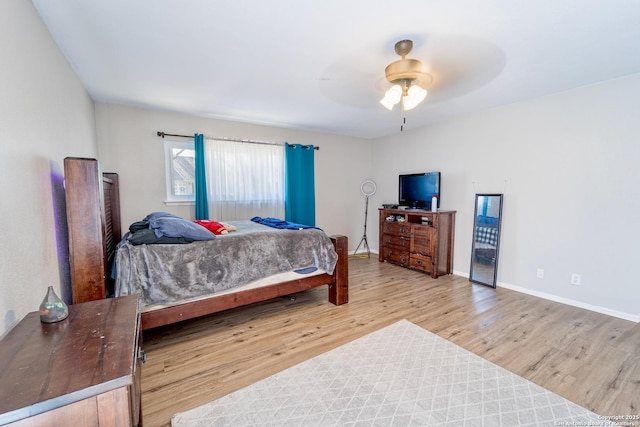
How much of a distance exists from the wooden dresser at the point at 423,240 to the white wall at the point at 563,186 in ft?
0.63

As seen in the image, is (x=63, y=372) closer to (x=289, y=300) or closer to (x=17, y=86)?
(x=17, y=86)

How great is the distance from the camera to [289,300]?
10.2 ft

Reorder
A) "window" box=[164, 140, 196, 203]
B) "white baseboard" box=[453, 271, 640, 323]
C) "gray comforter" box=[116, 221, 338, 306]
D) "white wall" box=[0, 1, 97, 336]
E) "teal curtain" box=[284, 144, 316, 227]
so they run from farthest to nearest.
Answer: "teal curtain" box=[284, 144, 316, 227] < "window" box=[164, 140, 196, 203] < "white baseboard" box=[453, 271, 640, 323] < "gray comforter" box=[116, 221, 338, 306] < "white wall" box=[0, 1, 97, 336]

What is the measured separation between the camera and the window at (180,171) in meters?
3.70

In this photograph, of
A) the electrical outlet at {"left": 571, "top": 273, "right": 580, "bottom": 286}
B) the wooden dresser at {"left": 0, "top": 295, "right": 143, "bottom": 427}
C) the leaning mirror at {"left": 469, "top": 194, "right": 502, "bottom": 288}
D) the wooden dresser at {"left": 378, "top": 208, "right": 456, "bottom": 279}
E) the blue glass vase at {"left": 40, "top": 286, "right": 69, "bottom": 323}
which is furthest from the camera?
the wooden dresser at {"left": 378, "top": 208, "right": 456, "bottom": 279}

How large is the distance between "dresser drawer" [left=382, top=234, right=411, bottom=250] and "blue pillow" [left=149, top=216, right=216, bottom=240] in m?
3.00

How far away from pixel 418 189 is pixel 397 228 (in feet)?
2.35

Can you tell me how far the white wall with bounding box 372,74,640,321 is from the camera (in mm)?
2619

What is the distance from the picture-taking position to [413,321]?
2568 mm

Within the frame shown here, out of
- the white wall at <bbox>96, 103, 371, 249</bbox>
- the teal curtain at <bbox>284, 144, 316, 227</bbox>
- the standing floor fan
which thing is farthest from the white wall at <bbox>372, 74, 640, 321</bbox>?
the white wall at <bbox>96, 103, 371, 249</bbox>

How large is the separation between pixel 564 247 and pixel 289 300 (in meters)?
3.11

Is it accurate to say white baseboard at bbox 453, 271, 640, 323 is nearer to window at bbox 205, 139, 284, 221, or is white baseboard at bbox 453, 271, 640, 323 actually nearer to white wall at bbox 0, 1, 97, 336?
window at bbox 205, 139, 284, 221

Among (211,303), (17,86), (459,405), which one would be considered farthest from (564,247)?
(17,86)

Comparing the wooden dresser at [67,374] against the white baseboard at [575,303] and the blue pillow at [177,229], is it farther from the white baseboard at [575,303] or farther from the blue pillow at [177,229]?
the white baseboard at [575,303]
